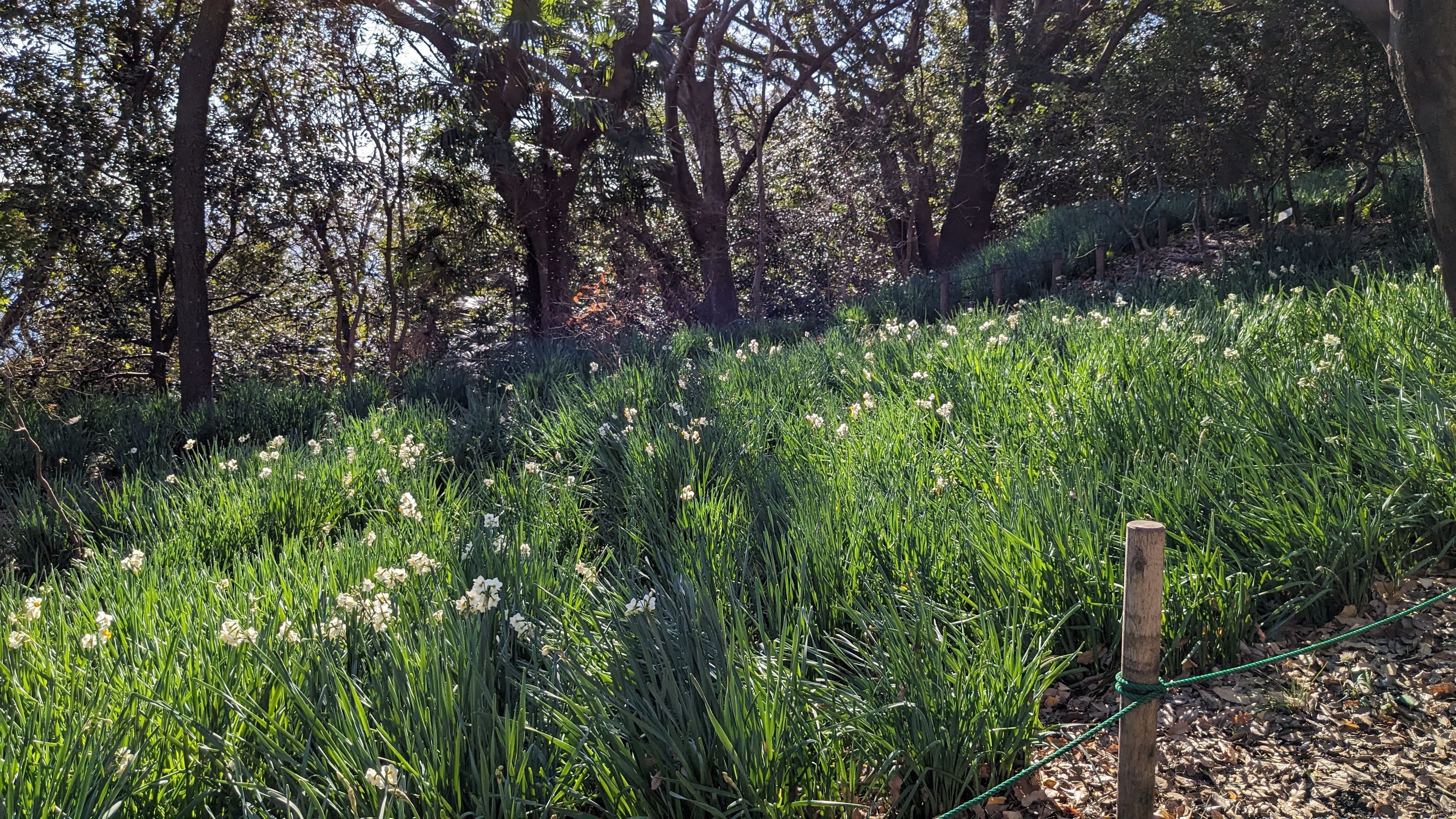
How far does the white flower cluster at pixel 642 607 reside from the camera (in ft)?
6.89

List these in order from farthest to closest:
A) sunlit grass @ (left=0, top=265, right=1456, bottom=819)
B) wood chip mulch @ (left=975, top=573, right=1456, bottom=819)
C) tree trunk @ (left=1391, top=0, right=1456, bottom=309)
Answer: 1. tree trunk @ (left=1391, top=0, right=1456, bottom=309)
2. wood chip mulch @ (left=975, top=573, right=1456, bottom=819)
3. sunlit grass @ (left=0, top=265, right=1456, bottom=819)

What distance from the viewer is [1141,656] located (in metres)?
1.66

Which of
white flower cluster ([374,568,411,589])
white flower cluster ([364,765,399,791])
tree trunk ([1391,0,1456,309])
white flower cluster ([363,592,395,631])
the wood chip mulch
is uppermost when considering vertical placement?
tree trunk ([1391,0,1456,309])

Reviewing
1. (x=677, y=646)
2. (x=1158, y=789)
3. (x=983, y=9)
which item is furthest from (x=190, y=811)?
(x=983, y=9)

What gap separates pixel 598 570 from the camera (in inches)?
121

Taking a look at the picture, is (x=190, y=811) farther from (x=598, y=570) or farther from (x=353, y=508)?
(x=353, y=508)

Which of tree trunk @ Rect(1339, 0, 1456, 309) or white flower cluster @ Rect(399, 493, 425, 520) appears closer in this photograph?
white flower cluster @ Rect(399, 493, 425, 520)

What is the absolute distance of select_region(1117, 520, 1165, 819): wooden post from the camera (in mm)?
1587

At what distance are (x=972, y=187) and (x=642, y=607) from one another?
12.9m

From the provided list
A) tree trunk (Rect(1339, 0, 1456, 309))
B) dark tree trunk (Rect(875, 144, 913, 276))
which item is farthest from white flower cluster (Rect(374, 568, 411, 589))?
dark tree trunk (Rect(875, 144, 913, 276))

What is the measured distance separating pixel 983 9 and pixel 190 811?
13139 mm

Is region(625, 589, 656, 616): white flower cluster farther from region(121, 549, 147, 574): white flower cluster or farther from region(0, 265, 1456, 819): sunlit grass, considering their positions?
region(121, 549, 147, 574): white flower cluster

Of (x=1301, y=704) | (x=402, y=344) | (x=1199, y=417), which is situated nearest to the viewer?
(x=1301, y=704)

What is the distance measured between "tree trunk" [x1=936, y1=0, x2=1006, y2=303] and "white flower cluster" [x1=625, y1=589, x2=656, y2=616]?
11.3m
